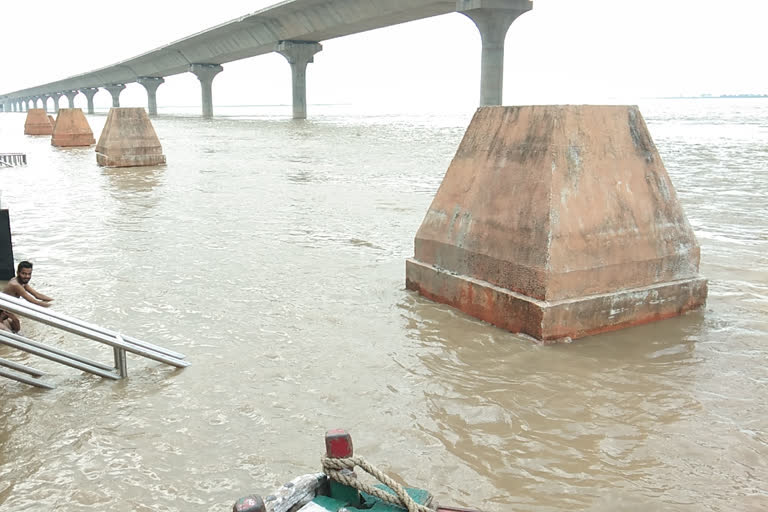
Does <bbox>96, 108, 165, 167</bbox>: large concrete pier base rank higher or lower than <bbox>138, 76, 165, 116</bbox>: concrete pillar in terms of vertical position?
lower

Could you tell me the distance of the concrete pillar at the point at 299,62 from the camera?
6120 cm

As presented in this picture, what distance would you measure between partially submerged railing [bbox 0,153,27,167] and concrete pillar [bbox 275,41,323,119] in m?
39.9

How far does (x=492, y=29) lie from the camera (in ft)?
130

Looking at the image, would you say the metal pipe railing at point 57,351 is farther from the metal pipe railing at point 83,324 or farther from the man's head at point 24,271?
the man's head at point 24,271

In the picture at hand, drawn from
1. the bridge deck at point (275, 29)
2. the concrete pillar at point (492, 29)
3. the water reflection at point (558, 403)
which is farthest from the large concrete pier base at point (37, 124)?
the water reflection at point (558, 403)

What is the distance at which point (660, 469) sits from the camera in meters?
3.55

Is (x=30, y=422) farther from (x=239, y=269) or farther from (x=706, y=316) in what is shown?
(x=706, y=316)

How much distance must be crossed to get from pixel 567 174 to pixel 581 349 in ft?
4.73

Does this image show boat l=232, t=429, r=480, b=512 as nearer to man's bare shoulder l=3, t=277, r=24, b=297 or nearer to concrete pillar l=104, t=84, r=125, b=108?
man's bare shoulder l=3, t=277, r=24, b=297

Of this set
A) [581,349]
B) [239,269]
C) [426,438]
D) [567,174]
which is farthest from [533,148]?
[239,269]

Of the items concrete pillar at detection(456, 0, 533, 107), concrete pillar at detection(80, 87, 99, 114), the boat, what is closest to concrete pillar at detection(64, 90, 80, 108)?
concrete pillar at detection(80, 87, 99, 114)

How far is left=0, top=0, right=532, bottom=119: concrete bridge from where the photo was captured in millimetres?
39747

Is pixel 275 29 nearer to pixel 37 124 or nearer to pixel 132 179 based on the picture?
pixel 37 124

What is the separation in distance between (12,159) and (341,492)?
25.4 meters
